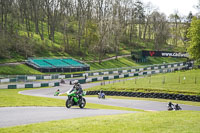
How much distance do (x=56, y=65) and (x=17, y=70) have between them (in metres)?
10.1

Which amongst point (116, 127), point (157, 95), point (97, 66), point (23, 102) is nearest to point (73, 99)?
point (23, 102)

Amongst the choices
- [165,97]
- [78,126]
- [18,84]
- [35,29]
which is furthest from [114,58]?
[78,126]

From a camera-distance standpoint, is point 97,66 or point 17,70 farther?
point 97,66

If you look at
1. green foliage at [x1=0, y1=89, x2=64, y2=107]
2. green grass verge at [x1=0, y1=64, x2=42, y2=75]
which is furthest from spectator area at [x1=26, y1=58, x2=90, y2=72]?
green foliage at [x1=0, y1=89, x2=64, y2=107]

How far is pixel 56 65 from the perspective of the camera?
64188 mm

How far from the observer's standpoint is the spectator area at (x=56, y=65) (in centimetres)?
6119

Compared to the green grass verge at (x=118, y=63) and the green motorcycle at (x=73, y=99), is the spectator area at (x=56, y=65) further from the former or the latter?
the green motorcycle at (x=73, y=99)

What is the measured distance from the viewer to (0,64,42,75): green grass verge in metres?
54.7

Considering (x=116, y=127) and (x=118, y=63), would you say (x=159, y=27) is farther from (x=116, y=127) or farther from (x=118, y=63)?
(x=116, y=127)

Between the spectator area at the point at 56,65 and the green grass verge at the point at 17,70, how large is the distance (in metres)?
1.72

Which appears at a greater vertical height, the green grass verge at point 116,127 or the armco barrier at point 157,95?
the green grass verge at point 116,127

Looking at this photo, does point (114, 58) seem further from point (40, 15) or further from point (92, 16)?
point (40, 15)

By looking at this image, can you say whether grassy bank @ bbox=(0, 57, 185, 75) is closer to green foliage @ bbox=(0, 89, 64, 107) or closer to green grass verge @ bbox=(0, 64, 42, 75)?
green grass verge @ bbox=(0, 64, 42, 75)

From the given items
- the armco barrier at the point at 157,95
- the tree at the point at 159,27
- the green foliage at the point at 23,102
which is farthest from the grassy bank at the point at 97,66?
the green foliage at the point at 23,102
